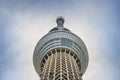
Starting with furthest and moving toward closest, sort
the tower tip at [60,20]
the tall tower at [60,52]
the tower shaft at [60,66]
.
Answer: the tower tip at [60,20], the tall tower at [60,52], the tower shaft at [60,66]

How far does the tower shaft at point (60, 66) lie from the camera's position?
2165 inches

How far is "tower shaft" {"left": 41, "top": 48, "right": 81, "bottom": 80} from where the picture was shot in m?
55.0

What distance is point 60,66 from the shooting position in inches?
2328

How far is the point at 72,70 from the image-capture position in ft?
190

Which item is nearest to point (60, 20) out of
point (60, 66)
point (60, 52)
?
point (60, 52)

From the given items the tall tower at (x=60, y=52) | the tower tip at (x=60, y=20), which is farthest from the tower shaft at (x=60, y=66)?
the tower tip at (x=60, y=20)

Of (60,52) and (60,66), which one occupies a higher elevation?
(60,52)

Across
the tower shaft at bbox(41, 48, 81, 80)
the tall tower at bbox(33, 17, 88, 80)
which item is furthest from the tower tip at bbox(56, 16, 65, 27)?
the tower shaft at bbox(41, 48, 81, 80)

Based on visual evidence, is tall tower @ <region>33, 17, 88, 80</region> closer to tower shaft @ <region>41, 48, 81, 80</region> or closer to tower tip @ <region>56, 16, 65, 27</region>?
tower shaft @ <region>41, 48, 81, 80</region>

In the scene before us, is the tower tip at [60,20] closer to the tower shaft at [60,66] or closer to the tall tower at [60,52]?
the tall tower at [60,52]

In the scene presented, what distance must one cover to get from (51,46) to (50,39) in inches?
78.5

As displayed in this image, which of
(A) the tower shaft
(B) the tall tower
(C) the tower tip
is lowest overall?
(A) the tower shaft

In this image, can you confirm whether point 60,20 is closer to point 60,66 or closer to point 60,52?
point 60,52

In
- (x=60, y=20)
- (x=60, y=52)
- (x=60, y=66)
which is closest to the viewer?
(x=60, y=66)
